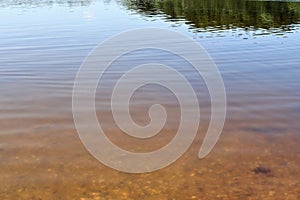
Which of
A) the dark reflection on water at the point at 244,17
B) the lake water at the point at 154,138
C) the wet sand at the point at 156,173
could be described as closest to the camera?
the wet sand at the point at 156,173

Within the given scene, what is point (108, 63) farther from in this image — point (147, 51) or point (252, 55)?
point (252, 55)

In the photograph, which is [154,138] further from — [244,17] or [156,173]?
[244,17]

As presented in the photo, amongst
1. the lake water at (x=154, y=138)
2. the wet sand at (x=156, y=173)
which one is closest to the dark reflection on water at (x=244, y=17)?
the lake water at (x=154, y=138)

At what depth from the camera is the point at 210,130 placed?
387 inches

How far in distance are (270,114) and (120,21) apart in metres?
26.0

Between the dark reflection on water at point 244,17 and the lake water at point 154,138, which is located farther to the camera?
the dark reflection on water at point 244,17

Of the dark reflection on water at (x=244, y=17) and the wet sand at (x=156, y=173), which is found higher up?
the dark reflection on water at (x=244, y=17)

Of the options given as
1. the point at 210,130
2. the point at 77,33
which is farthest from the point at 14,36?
the point at 210,130

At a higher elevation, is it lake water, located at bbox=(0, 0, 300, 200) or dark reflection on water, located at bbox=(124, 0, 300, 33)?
dark reflection on water, located at bbox=(124, 0, 300, 33)

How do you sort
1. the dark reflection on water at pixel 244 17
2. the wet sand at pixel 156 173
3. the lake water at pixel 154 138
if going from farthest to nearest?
1. the dark reflection on water at pixel 244 17
2. the lake water at pixel 154 138
3. the wet sand at pixel 156 173

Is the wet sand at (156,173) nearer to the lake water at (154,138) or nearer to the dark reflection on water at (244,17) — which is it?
the lake water at (154,138)

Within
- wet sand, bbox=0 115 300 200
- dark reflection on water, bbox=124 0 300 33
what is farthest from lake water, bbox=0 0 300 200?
dark reflection on water, bbox=124 0 300 33

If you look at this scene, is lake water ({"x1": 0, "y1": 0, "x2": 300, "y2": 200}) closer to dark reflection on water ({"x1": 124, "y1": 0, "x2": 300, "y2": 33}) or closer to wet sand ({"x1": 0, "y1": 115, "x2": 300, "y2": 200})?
wet sand ({"x1": 0, "y1": 115, "x2": 300, "y2": 200})

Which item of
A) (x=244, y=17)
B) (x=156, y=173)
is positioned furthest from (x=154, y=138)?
(x=244, y=17)
